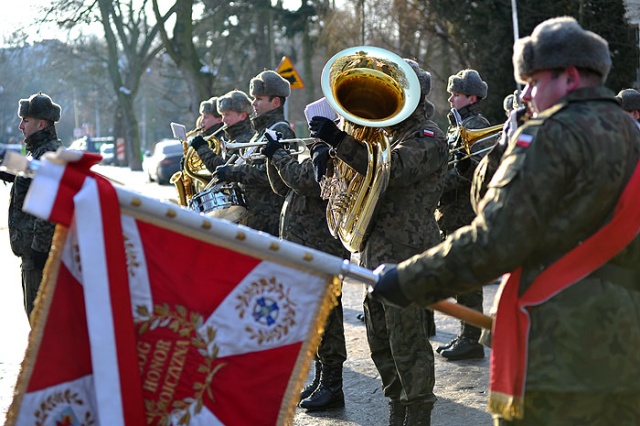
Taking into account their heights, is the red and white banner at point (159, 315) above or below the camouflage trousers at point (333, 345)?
above

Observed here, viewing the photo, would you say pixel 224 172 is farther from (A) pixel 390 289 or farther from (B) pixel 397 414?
(A) pixel 390 289

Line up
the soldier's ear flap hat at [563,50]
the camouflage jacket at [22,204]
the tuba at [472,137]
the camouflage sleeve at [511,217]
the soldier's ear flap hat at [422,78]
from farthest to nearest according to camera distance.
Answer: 1. the tuba at [472,137]
2. the camouflage jacket at [22,204]
3. the soldier's ear flap hat at [422,78]
4. the soldier's ear flap hat at [563,50]
5. the camouflage sleeve at [511,217]

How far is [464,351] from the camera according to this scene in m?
7.67

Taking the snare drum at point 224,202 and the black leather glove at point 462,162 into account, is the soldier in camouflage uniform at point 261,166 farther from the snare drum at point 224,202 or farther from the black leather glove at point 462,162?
the black leather glove at point 462,162

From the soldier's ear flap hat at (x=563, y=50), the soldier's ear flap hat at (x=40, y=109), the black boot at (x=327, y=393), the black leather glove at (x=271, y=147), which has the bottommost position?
the black boot at (x=327, y=393)

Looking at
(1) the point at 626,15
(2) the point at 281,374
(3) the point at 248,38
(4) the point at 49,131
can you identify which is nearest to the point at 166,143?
(3) the point at 248,38

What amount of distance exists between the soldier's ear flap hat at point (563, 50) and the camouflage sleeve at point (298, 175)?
9.82 ft

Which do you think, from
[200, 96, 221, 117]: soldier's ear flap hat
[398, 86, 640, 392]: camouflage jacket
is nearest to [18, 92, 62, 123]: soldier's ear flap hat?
[200, 96, 221, 117]: soldier's ear flap hat

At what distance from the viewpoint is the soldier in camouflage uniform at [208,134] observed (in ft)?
25.3

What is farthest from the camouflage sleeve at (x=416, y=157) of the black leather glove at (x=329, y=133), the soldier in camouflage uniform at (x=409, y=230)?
the black leather glove at (x=329, y=133)

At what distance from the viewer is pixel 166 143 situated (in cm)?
3375

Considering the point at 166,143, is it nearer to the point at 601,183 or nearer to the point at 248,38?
the point at 248,38

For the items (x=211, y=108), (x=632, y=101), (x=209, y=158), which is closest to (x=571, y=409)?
(x=209, y=158)

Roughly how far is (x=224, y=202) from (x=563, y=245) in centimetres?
455
